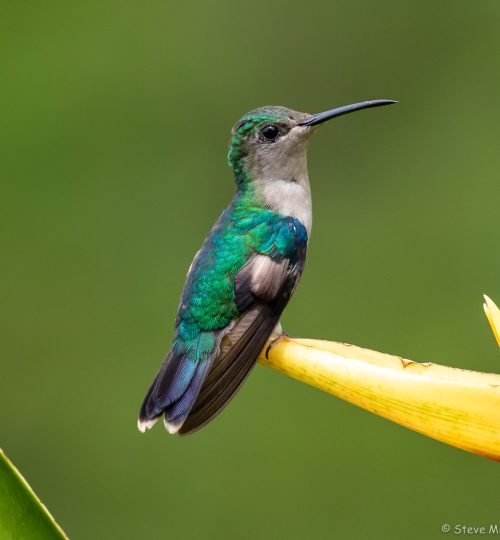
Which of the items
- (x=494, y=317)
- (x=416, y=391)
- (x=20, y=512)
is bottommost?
(x=20, y=512)

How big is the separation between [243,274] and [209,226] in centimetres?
127

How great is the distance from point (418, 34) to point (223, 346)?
1.96 m

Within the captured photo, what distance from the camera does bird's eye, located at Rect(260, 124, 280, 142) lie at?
6.59ft

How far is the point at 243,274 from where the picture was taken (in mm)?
1915

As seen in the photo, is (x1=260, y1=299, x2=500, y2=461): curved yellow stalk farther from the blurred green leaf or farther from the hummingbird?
the blurred green leaf

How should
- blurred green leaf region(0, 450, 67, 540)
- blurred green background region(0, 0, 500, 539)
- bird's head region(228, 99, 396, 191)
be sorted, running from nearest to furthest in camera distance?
blurred green leaf region(0, 450, 67, 540), bird's head region(228, 99, 396, 191), blurred green background region(0, 0, 500, 539)

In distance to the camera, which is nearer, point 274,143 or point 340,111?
point 340,111

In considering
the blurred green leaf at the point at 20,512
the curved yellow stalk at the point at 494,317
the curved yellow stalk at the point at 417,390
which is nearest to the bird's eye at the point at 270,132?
the curved yellow stalk at the point at 417,390

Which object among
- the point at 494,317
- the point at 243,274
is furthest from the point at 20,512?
the point at 243,274

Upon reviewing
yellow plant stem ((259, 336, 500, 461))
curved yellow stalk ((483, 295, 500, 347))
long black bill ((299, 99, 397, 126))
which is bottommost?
yellow plant stem ((259, 336, 500, 461))

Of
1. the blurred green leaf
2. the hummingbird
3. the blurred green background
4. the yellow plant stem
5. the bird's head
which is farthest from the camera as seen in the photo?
the blurred green background

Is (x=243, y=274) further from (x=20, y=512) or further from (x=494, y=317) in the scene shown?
(x=20, y=512)

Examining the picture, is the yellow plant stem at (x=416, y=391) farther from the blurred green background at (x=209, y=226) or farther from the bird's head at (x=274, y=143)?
the blurred green background at (x=209, y=226)

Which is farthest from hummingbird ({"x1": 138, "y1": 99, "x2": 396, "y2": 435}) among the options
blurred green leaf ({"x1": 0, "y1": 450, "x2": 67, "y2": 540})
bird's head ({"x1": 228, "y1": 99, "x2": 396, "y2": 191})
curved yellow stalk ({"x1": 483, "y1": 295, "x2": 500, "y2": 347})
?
blurred green leaf ({"x1": 0, "y1": 450, "x2": 67, "y2": 540})
